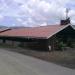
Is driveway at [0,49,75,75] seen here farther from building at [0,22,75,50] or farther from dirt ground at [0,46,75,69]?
building at [0,22,75,50]

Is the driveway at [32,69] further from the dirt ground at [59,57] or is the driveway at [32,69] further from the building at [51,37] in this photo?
the building at [51,37]

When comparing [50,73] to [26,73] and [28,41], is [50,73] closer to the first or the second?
[26,73]

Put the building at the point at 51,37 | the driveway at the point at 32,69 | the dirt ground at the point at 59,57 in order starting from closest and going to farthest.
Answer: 1. the driveway at the point at 32,69
2. the dirt ground at the point at 59,57
3. the building at the point at 51,37

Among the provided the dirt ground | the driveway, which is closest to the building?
the dirt ground

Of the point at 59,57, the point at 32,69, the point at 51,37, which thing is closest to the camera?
the point at 32,69

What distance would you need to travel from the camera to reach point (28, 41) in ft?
148

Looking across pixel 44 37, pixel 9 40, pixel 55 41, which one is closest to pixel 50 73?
pixel 44 37

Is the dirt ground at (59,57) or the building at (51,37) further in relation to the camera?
the building at (51,37)

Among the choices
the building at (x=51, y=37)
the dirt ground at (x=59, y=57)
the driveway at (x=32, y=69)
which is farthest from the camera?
the building at (x=51, y=37)

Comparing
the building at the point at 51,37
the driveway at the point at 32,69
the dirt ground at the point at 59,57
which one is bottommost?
the driveway at the point at 32,69

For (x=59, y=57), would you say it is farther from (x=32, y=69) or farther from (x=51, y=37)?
(x=51, y=37)

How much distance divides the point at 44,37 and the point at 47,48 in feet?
7.50

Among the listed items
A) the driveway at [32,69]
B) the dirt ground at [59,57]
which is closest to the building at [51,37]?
the dirt ground at [59,57]

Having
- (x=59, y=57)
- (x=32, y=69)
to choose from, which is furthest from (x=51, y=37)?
(x=32, y=69)
